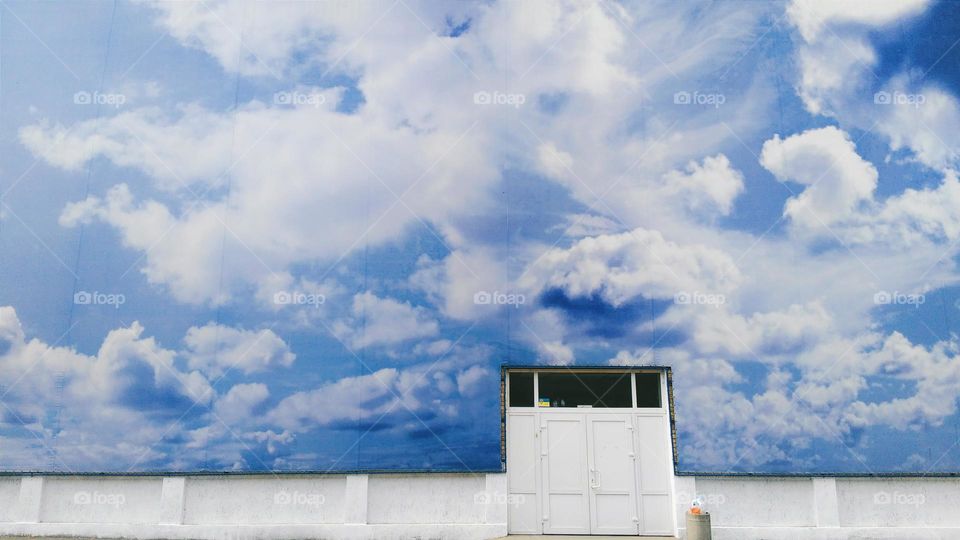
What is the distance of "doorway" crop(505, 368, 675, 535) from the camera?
11.0m

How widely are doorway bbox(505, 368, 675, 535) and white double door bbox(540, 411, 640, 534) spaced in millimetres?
16

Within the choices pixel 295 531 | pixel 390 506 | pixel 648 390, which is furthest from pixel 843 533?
pixel 295 531

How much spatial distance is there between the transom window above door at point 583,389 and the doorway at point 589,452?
18 millimetres

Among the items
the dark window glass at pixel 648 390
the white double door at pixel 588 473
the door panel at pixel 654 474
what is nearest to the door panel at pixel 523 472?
the white double door at pixel 588 473

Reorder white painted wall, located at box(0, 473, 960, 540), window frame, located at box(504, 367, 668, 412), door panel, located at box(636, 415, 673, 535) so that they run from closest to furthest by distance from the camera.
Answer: white painted wall, located at box(0, 473, 960, 540)
door panel, located at box(636, 415, 673, 535)
window frame, located at box(504, 367, 668, 412)

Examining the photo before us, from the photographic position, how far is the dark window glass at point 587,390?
454 inches

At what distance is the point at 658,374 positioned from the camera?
11.6 meters

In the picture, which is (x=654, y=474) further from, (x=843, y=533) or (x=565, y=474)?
(x=843, y=533)

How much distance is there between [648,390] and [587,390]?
109cm

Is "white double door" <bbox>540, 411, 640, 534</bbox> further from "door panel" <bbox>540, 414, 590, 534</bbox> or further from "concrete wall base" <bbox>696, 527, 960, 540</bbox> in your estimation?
"concrete wall base" <bbox>696, 527, 960, 540</bbox>

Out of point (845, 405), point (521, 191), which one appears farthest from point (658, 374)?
point (521, 191)

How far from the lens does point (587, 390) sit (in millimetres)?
11562

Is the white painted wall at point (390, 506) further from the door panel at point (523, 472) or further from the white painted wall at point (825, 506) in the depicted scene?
the door panel at point (523, 472)

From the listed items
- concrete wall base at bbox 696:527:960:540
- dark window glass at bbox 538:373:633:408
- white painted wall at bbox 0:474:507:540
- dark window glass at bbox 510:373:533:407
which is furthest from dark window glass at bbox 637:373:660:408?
white painted wall at bbox 0:474:507:540
